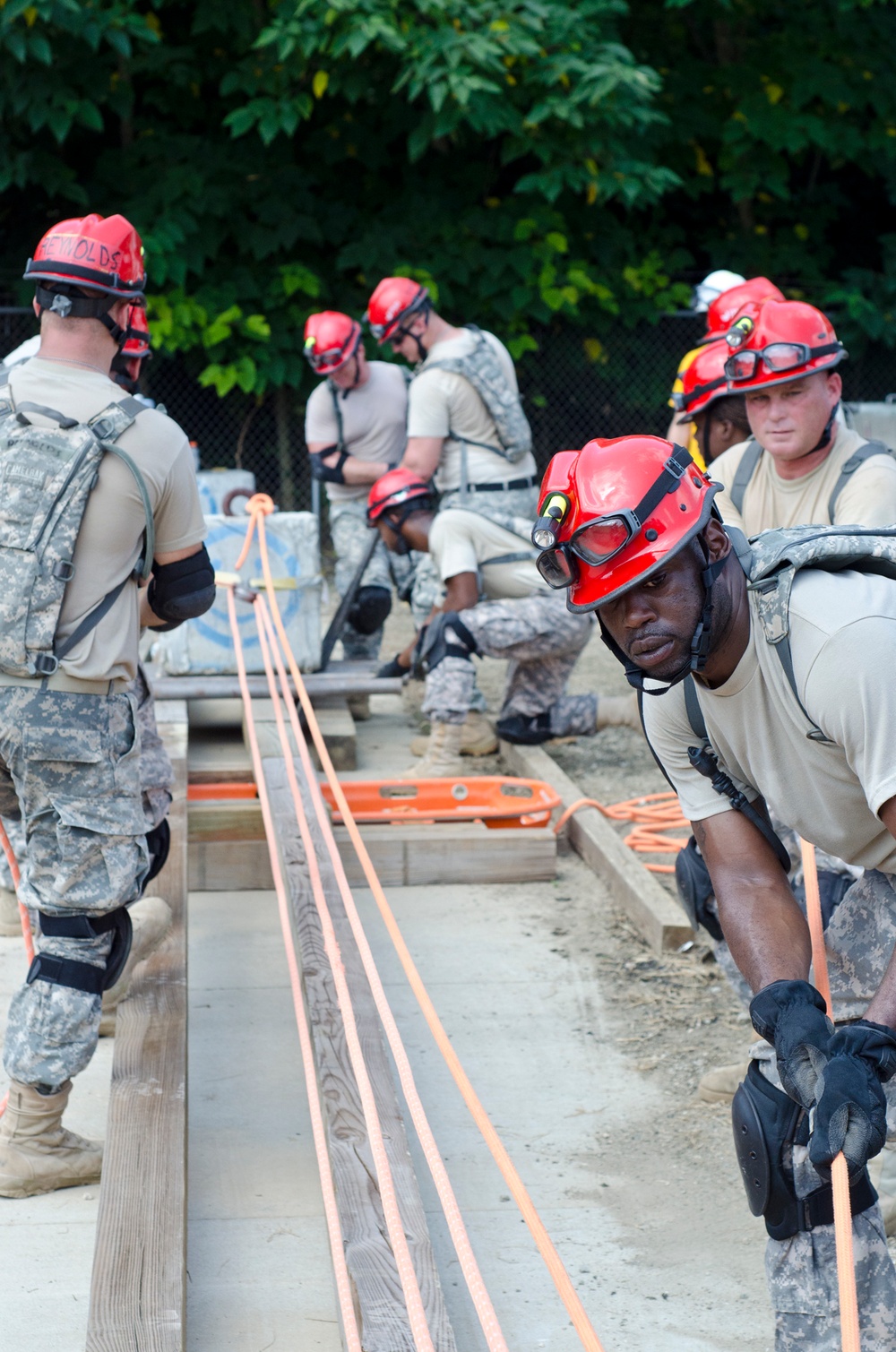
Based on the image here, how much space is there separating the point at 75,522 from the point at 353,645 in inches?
187

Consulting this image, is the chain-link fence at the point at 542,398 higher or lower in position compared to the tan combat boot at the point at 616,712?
higher

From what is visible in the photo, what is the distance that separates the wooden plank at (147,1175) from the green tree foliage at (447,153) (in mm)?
8714

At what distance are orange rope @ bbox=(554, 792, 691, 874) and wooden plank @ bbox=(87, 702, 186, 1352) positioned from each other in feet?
7.02

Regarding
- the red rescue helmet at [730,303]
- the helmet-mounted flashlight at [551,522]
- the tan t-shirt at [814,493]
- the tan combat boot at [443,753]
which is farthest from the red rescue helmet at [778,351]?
the tan combat boot at [443,753]

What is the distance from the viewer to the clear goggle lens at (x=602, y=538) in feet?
7.39

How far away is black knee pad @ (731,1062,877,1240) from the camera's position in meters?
2.38

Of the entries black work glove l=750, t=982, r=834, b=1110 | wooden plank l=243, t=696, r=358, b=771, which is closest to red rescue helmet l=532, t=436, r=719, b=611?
black work glove l=750, t=982, r=834, b=1110

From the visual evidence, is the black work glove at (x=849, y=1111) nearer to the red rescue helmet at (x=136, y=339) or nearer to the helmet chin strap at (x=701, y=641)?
the helmet chin strap at (x=701, y=641)

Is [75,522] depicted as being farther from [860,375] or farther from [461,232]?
[860,375]

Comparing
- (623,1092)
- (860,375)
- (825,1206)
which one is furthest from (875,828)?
(860,375)

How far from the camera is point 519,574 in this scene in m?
6.68

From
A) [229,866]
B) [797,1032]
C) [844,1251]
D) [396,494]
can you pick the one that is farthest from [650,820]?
[844,1251]

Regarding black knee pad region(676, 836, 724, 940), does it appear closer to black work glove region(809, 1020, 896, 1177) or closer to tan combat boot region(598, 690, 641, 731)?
black work glove region(809, 1020, 896, 1177)

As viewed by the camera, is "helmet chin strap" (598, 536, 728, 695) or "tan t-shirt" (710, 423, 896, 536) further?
"tan t-shirt" (710, 423, 896, 536)
